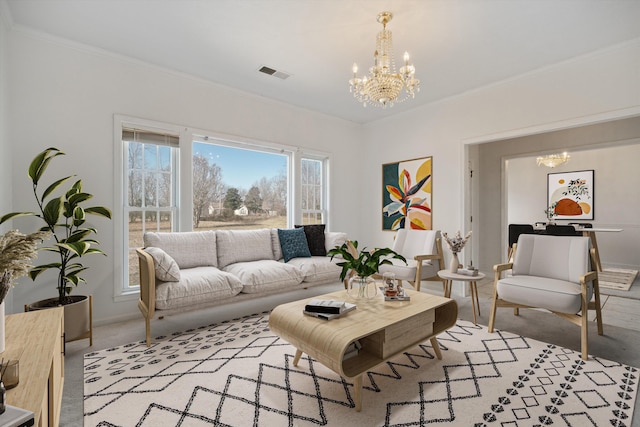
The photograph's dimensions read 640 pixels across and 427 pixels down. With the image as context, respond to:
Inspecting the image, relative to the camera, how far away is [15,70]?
2.80m

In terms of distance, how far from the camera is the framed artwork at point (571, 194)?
686 centimetres

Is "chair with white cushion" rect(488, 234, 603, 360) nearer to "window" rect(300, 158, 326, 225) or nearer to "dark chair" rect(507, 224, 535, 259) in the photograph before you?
"dark chair" rect(507, 224, 535, 259)

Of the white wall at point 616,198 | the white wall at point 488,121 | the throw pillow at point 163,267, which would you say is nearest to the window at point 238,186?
the throw pillow at point 163,267

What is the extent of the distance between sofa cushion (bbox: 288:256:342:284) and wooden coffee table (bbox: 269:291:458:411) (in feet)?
4.03

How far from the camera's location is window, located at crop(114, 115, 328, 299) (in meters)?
3.45

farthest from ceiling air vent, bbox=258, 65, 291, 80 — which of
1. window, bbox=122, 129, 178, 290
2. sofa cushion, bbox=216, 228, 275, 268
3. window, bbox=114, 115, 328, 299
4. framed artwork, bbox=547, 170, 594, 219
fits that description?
framed artwork, bbox=547, 170, 594, 219

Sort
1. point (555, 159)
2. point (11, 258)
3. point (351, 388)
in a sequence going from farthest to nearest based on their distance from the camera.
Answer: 1. point (555, 159)
2. point (351, 388)
3. point (11, 258)

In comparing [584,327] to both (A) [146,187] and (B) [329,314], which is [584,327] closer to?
(B) [329,314]

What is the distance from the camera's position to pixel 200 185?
4152mm

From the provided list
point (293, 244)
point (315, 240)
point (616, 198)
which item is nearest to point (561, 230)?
point (616, 198)

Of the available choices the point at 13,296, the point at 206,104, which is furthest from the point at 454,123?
the point at 13,296

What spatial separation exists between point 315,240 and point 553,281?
263cm

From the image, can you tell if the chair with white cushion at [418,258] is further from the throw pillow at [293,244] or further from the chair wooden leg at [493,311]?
the throw pillow at [293,244]

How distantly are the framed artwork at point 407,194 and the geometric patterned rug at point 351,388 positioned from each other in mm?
2471
